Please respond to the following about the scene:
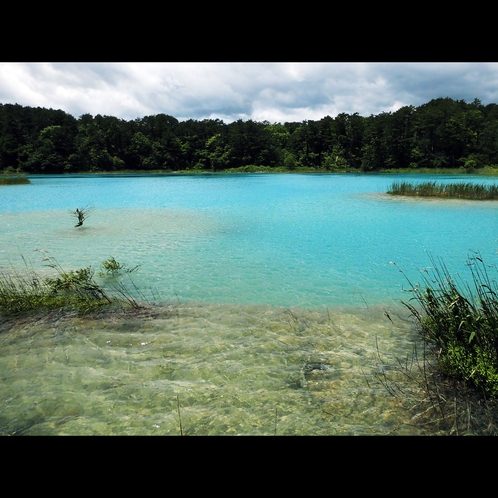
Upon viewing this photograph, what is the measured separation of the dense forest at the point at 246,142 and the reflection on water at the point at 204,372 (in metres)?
77.0

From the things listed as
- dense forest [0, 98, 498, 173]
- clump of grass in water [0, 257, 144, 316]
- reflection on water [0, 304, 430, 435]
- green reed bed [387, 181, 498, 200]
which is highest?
dense forest [0, 98, 498, 173]

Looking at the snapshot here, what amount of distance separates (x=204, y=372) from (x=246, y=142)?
9927 centimetres

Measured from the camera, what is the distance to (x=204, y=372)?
5.20 m

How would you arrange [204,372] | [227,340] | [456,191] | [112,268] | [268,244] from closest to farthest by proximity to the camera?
[204,372]
[227,340]
[112,268]
[268,244]
[456,191]

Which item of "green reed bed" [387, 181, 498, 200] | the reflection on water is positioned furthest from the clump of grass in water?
"green reed bed" [387, 181, 498, 200]

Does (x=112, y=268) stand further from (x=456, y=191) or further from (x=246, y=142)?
(x=246, y=142)

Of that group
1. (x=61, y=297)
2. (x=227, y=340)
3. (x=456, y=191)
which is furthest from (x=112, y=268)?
(x=456, y=191)

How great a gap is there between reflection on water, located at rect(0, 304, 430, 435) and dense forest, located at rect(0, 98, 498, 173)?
77.0 meters

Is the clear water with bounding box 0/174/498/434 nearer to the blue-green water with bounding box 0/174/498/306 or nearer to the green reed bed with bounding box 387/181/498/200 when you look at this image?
the blue-green water with bounding box 0/174/498/306

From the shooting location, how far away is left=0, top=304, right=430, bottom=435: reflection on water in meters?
4.09

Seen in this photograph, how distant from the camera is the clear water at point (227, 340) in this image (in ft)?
13.8

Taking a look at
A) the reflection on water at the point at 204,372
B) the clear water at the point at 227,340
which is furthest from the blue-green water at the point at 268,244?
the reflection on water at the point at 204,372
